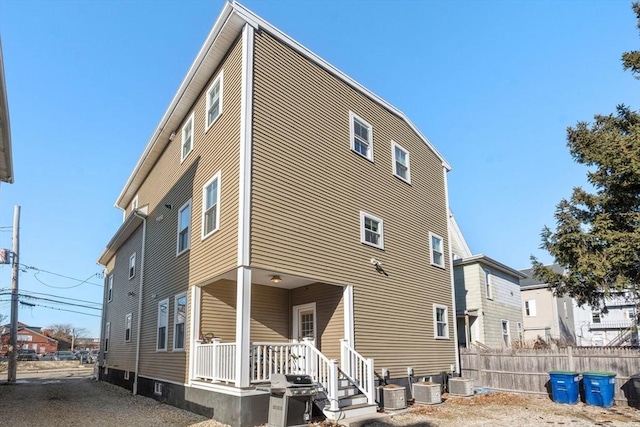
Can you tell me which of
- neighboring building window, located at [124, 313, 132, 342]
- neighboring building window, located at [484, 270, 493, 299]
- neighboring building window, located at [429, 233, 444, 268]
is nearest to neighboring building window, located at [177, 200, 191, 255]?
neighboring building window, located at [124, 313, 132, 342]

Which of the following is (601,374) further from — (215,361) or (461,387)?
(215,361)

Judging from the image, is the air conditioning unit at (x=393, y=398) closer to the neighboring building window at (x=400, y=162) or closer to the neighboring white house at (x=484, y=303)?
the neighboring building window at (x=400, y=162)

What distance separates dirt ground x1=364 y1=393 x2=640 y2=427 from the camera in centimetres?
962

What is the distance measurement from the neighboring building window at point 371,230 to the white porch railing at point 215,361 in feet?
16.0

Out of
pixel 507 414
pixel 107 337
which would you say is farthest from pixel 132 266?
pixel 507 414

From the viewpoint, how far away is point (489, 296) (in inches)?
868

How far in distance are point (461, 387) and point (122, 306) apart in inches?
579

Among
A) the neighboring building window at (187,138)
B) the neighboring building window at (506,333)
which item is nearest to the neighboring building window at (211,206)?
the neighboring building window at (187,138)

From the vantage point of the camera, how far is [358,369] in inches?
430

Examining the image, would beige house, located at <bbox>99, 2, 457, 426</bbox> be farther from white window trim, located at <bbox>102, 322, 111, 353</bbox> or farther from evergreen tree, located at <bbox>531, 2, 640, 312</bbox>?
white window trim, located at <bbox>102, 322, 111, 353</bbox>

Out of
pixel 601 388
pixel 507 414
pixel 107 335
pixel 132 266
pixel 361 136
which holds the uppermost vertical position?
pixel 361 136

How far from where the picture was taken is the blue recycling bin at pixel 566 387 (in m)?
12.4

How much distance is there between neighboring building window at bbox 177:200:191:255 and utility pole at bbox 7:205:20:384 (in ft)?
45.9

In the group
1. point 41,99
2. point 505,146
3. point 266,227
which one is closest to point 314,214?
point 266,227
